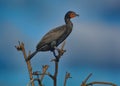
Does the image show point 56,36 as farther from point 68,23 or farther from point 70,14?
point 70,14

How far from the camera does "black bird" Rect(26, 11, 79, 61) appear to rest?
8.71 metres

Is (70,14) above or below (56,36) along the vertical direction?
above

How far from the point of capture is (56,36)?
379 inches

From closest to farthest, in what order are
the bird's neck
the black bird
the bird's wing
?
the black bird, the bird's wing, the bird's neck

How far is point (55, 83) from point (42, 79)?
→ 0.79 meters

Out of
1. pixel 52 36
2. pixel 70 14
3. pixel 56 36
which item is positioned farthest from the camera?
pixel 52 36

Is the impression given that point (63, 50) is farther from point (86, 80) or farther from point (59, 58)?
point (86, 80)

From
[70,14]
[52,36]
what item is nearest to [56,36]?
[52,36]

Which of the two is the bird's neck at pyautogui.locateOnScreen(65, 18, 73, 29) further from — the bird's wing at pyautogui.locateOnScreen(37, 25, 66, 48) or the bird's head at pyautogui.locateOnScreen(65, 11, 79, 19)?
the bird's wing at pyautogui.locateOnScreen(37, 25, 66, 48)

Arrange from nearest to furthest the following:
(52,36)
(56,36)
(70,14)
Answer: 1. (70,14)
2. (56,36)
3. (52,36)

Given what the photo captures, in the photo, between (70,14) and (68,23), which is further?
(68,23)

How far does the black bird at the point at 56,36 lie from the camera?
871cm

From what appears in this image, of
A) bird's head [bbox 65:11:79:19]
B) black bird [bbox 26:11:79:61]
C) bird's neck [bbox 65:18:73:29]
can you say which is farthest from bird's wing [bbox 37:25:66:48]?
bird's head [bbox 65:11:79:19]

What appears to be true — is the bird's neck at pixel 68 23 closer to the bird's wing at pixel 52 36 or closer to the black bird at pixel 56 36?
the black bird at pixel 56 36
